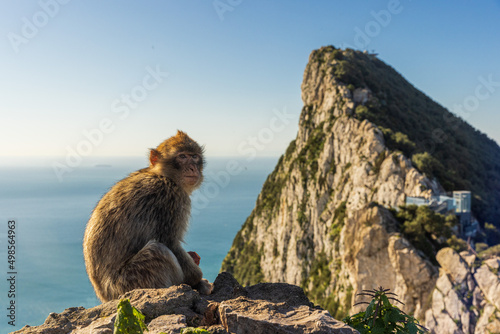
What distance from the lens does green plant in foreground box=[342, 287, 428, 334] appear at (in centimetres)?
256

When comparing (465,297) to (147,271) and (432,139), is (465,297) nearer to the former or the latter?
(147,271)

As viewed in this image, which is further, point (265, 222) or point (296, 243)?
point (265, 222)

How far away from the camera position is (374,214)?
30094 millimetres

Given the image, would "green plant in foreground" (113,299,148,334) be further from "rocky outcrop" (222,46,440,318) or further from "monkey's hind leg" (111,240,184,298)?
"rocky outcrop" (222,46,440,318)

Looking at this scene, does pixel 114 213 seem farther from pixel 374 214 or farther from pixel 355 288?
pixel 355 288

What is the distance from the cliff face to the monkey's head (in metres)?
25.9

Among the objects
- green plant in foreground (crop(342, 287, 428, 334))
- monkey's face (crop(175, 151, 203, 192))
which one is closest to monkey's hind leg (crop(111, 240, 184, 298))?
monkey's face (crop(175, 151, 203, 192))

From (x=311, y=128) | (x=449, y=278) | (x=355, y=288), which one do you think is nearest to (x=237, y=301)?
(x=449, y=278)

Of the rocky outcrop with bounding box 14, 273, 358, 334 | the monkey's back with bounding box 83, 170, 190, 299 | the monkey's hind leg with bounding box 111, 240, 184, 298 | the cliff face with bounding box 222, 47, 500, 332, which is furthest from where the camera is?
the cliff face with bounding box 222, 47, 500, 332

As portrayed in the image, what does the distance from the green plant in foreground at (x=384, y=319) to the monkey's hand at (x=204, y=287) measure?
1.67 metres

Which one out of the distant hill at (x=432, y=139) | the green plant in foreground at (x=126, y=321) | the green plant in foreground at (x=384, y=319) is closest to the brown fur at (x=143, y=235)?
the green plant in foreground at (x=126, y=321)

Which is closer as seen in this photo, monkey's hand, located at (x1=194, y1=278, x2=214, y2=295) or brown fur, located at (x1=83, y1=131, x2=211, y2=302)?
brown fur, located at (x1=83, y1=131, x2=211, y2=302)

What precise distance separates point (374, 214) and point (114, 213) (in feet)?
93.7

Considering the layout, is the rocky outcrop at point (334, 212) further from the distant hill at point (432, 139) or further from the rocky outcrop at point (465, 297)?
the distant hill at point (432, 139)
